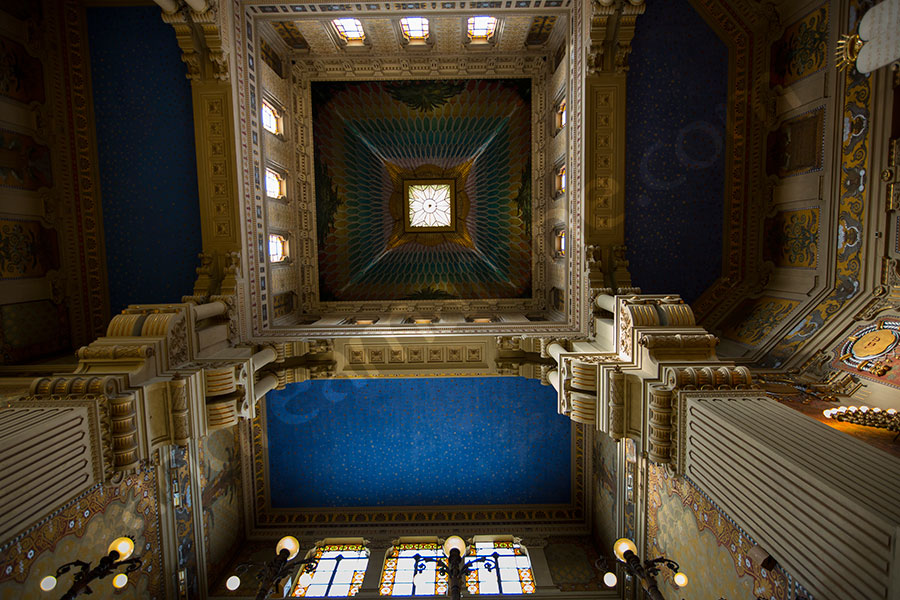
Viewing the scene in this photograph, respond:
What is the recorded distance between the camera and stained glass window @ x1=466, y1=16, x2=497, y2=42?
10570 mm

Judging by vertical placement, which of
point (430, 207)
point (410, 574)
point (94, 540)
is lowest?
point (410, 574)

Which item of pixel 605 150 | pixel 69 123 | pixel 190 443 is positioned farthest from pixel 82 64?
pixel 605 150

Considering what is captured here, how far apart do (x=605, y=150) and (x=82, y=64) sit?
1211 cm

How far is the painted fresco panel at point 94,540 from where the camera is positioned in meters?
4.71

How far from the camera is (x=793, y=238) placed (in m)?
9.31

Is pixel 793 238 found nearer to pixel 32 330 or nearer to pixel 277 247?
pixel 277 247

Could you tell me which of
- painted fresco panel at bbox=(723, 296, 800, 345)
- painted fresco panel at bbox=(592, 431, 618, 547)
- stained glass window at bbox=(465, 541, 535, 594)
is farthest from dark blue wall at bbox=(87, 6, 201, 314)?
painted fresco panel at bbox=(723, 296, 800, 345)

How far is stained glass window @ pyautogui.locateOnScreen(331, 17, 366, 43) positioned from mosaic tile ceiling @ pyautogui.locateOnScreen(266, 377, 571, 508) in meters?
9.06

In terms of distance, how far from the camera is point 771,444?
13.2 feet

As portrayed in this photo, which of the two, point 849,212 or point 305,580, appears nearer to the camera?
point 849,212

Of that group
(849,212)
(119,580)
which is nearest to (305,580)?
(119,580)

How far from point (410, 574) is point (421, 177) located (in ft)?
33.8

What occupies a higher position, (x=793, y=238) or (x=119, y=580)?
(x=793, y=238)

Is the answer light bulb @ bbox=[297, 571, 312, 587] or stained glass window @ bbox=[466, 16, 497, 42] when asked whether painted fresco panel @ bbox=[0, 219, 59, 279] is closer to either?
light bulb @ bbox=[297, 571, 312, 587]
